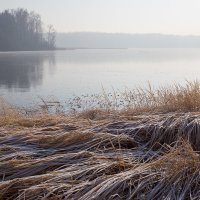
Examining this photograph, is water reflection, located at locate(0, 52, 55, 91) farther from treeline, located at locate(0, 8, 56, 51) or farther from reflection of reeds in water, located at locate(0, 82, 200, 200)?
treeline, located at locate(0, 8, 56, 51)

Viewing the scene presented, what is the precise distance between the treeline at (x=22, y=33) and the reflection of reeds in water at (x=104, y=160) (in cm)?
9484

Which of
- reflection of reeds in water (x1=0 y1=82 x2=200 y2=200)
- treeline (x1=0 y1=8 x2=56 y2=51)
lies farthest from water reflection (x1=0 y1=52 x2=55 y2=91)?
treeline (x1=0 y1=8 x2=56 y2=51)

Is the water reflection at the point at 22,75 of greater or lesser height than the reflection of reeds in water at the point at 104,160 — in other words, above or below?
below

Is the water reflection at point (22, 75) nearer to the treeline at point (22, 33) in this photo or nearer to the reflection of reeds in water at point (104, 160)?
the reflection of reeds in water at point (104, 160)

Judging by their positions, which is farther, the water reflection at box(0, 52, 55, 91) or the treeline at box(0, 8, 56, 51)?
the treeline at box(0, 8, 56, 51)

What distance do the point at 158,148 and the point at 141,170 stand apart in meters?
0.93

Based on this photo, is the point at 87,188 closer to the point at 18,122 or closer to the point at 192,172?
the point at 192,172

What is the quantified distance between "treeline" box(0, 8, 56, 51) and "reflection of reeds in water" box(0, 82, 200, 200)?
94838mm

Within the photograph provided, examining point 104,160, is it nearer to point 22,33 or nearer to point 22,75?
point 22,75

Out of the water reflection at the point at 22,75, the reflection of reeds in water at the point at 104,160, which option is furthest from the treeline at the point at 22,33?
the reflection of reeds in water at the point at 104,160

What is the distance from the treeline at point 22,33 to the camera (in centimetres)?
9649

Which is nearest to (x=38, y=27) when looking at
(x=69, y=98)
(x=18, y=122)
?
(x=69, y=98)

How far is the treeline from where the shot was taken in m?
96.5

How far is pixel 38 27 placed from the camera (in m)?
110
